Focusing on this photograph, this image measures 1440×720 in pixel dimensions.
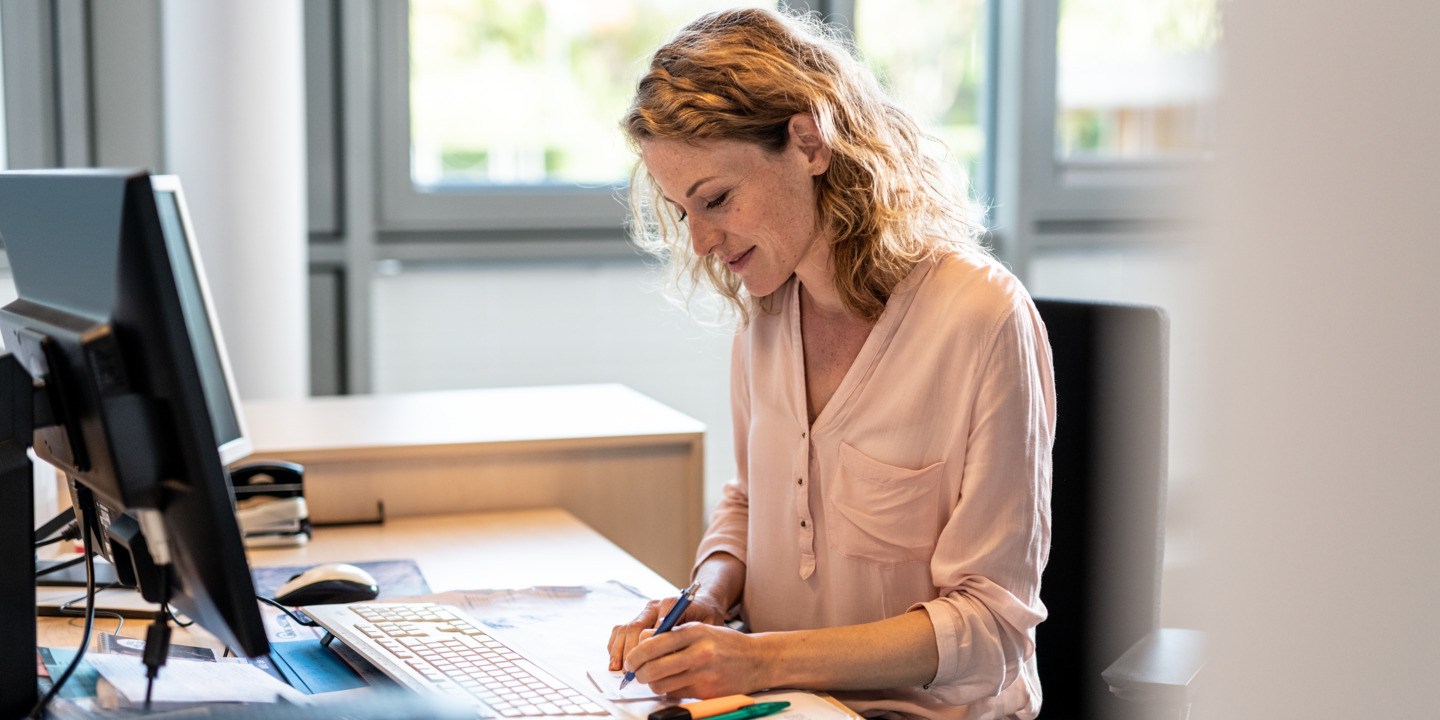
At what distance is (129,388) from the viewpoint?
0.69 m

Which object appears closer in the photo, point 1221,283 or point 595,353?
point 1221,283

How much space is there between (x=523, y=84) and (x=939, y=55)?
3.82 ft

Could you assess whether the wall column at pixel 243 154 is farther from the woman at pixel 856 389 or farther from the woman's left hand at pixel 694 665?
the woman's left hand at pixel 694 665

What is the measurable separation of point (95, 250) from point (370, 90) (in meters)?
2.17

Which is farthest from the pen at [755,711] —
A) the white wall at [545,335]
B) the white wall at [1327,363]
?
the white wall at [545,335]

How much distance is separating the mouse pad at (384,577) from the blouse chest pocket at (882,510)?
0.48 m

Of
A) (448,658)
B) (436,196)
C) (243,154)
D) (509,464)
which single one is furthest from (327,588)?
(436,196)

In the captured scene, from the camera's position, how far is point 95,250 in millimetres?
703

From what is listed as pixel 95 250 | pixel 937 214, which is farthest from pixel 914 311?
pixel 95 250

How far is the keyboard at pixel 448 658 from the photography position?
892mm

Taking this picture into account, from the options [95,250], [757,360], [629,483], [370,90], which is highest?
[370,90]

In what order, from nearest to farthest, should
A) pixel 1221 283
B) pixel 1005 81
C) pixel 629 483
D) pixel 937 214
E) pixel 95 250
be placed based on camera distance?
pixel 1221 283
pixel 95 250
pixel 937 214
pixel 629 483
pixel 1005 81

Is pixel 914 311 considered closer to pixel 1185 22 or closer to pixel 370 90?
pixel 1185 22

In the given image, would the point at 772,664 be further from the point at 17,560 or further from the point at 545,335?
the point at 545,335
